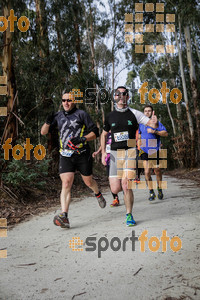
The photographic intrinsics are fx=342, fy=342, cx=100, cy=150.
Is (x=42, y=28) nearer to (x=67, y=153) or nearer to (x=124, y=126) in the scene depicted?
(x=67, y=153)

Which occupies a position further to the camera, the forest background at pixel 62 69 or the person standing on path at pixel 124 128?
the forest background at pixel 62 69

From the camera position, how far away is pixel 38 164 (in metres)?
8.82

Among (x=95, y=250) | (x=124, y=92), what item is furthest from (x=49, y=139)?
(x=95, y=250)

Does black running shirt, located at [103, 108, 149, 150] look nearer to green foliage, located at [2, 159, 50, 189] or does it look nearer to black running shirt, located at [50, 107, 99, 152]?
black running shirt, located at [50, 107, 99, 152]

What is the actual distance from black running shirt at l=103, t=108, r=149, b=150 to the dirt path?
4.03 feet

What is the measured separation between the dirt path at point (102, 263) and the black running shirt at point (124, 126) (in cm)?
123

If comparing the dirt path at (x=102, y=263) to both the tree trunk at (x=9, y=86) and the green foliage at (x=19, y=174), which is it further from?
the tree trunk at (x=9, y=86)

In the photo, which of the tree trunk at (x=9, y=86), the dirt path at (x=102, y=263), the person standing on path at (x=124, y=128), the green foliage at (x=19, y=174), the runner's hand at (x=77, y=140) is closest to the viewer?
the dirt path at (x=102, y=263)

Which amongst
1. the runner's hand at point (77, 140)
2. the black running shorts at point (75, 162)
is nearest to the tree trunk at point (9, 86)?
the black running shorts at point (75, 162)

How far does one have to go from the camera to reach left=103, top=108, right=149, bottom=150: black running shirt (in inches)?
203

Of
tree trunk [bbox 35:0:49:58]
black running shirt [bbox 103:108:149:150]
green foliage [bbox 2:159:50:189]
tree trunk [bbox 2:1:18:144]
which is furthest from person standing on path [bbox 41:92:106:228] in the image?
tree trunk [bbox 35:0:49:58]

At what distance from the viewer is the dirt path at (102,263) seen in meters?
2.97

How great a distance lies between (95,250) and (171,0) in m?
15.9

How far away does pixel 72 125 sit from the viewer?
5301 millimetres
